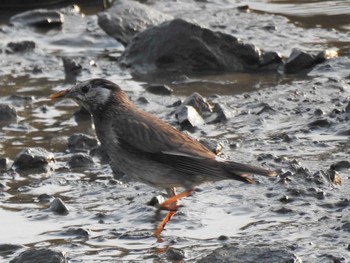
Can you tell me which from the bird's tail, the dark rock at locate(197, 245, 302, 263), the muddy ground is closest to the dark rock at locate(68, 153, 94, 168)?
the muddy ground

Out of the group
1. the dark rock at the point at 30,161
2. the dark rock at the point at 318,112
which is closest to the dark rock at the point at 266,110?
the dark rock at the point at 318,112

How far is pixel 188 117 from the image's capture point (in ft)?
33.4

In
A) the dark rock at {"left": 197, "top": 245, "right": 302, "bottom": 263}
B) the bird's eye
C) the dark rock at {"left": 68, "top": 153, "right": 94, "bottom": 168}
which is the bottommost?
the dark rock at {"left": 68, "top": 153, "right": 94, "bottom": 168}

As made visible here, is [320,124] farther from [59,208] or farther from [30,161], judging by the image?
[59,208]

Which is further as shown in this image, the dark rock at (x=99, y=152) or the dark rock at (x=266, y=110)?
the dark rock at (x=266, y=110)

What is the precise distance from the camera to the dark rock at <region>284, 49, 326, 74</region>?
11727mm

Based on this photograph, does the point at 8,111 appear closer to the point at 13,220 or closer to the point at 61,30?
the point at 13,220

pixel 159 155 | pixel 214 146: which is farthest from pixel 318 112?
A: pixel 159 155

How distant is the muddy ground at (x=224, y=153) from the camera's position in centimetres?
745

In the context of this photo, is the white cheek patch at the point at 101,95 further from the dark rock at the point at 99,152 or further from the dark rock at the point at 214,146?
the dark rock at the point at 214,146

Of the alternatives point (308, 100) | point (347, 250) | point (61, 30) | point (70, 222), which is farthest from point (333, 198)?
point (61, 30)

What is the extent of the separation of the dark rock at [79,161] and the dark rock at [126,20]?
13.0 feet

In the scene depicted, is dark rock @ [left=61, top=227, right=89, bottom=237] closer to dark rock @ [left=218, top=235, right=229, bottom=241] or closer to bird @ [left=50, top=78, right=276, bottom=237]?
bird @ [left=50, top=78, right=276, bottom=237]

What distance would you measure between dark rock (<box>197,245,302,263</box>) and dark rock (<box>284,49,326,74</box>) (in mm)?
5003
